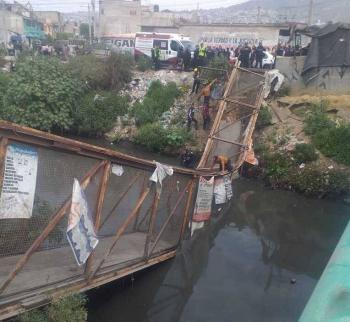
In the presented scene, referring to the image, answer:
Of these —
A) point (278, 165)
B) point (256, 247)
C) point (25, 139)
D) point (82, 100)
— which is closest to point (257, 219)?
point (256, 247)

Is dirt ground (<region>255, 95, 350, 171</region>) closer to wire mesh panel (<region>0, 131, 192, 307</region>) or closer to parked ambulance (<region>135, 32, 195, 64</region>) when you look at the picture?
wire mesh panel (<region>0, 131, 192, 307</region>)

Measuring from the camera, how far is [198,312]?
809cm

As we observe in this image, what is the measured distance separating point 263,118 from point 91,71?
34.5 ft

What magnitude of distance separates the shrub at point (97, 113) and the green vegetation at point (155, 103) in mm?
1021

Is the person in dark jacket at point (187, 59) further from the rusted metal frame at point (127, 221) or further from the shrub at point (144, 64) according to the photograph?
the rusted metal frame at point (127, 221)

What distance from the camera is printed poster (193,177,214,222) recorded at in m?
9.59

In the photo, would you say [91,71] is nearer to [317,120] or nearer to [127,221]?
[317,120]

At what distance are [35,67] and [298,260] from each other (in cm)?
1560

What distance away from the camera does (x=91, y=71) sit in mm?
23531

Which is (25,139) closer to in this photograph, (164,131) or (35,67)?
(164,131)

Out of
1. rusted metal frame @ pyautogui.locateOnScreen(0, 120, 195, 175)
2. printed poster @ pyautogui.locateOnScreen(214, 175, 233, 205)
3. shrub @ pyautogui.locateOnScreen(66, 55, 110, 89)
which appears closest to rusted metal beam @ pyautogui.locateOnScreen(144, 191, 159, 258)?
rusted metal frame @ pyautogui.locateOnScreen(0, 120, 195, 175)

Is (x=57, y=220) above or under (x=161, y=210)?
above

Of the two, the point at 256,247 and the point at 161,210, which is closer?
the point at 161,210

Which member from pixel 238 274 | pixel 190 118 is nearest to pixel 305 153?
pixel 190 118
